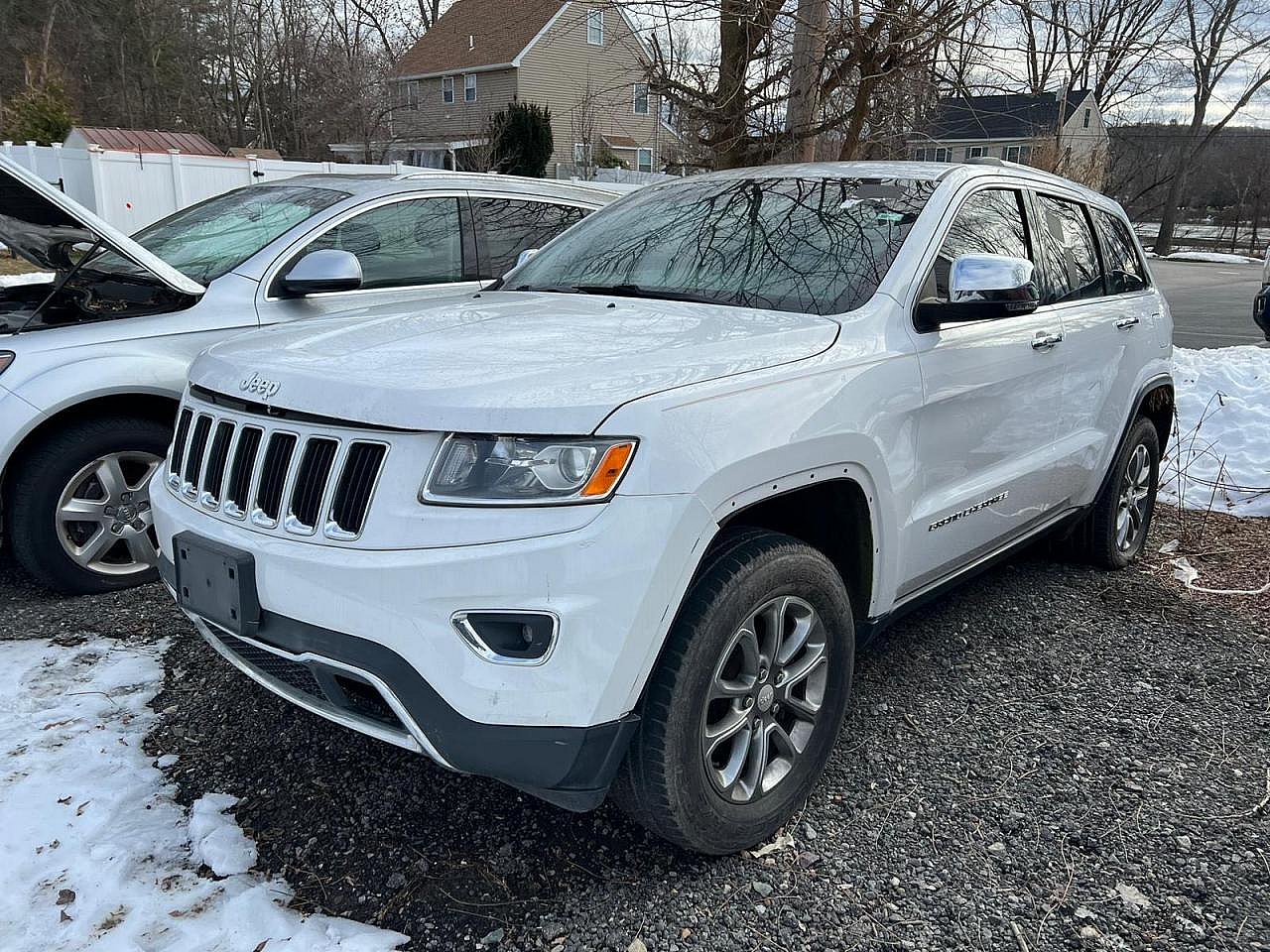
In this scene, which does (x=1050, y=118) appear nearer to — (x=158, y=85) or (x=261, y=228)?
(x=261, y=228)

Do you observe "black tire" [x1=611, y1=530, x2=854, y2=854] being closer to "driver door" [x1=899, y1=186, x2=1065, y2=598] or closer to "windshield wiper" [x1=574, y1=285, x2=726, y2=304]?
"driver door" [x1=899, y1=186, x2=1065, y2=598]

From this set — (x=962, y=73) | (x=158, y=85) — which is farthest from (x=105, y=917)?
(x=158, y=85)

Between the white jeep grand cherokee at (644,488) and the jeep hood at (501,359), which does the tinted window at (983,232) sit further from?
the jeep hood at (501,359)

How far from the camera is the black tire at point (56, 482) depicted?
394cm

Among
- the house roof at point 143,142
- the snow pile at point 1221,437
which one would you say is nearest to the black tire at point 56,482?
the snow pile at point 1221,437

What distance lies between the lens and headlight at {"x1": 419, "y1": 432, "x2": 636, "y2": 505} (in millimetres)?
2080

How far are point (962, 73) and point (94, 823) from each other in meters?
8.00

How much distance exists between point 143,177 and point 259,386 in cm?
1977

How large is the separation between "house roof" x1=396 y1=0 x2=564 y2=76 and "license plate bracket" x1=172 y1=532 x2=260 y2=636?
34091 millimetres

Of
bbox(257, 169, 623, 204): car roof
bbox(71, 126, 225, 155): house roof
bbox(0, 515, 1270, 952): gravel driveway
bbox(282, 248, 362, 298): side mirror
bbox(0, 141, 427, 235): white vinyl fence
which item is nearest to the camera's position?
bbox(0, 515, 1270, 952): gravel driveway

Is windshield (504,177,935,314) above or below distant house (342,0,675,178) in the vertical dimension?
below

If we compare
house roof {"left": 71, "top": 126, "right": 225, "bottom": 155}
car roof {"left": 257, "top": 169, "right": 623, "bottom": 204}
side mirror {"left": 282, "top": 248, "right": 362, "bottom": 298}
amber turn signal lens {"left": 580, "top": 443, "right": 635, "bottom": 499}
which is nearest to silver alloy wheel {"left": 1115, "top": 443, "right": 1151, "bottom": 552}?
car roof {"left": 257, "top": 169, "right": 623, "bottom": 204}

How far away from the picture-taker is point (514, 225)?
5449 mm

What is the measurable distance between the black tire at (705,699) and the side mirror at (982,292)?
87 centimetres
